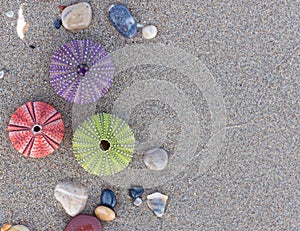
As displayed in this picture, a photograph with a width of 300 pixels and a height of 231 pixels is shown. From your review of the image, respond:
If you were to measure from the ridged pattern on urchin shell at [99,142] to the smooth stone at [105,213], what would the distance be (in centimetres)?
44

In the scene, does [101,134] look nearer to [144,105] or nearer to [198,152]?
[144,105]

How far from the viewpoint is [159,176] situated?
159 inches

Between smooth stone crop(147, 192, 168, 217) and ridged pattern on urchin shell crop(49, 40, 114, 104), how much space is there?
1.16 m

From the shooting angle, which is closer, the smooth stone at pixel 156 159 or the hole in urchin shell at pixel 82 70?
the hole in urchin shell at pixel 82 70

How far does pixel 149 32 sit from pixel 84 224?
2015 mm

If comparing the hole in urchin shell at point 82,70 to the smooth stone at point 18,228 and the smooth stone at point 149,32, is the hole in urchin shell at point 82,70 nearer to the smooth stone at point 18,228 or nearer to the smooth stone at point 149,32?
the smooth stone at point 149,32

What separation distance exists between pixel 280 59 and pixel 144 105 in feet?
4.83

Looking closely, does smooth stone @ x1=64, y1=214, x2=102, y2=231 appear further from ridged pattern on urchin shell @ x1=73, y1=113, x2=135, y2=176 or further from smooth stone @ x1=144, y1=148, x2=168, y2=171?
smooth stone @ x1=144, y1=148, x2=168, y2=171

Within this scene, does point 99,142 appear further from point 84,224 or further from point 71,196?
point 84,224

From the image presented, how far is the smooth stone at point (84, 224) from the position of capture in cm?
389

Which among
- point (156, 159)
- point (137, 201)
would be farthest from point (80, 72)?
point (137, 201)

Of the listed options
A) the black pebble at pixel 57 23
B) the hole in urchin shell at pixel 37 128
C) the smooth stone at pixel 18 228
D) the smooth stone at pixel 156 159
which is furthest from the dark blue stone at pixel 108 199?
the black pebble at pixel 57 23

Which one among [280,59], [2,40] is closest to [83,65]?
[2,40]

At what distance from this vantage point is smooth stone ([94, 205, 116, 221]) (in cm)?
394
